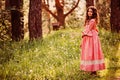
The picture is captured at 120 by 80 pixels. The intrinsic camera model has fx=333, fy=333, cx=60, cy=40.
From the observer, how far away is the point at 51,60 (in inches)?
494

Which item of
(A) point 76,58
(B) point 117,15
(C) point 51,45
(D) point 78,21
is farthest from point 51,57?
(D) point 78,21

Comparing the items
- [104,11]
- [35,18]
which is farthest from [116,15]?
[104,11]

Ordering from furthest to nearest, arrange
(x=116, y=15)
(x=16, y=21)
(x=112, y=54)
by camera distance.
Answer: (x=116, y=15)
(x=16, y=21)
(x=112, y=54)

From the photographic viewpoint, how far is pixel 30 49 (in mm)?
13914

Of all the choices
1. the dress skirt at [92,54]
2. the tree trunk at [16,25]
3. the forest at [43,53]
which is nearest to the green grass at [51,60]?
the forest at [43,53]

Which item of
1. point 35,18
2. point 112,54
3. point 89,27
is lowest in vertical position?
point 112,54

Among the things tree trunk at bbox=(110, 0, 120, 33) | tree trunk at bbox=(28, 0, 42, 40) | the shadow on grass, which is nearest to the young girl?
the shadow on grass

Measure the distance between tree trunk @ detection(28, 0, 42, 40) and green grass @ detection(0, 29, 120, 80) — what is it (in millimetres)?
1206

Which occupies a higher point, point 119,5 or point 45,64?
point 119,5

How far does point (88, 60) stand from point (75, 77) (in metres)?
0.68

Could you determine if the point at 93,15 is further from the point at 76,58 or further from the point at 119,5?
the point at 119,5

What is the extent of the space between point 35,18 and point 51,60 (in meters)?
4.69

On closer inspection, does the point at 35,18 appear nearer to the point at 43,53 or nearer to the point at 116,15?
the point at 43,53

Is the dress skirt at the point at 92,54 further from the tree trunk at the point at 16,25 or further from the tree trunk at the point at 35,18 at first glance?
the tree trunk at the point at 16,25
